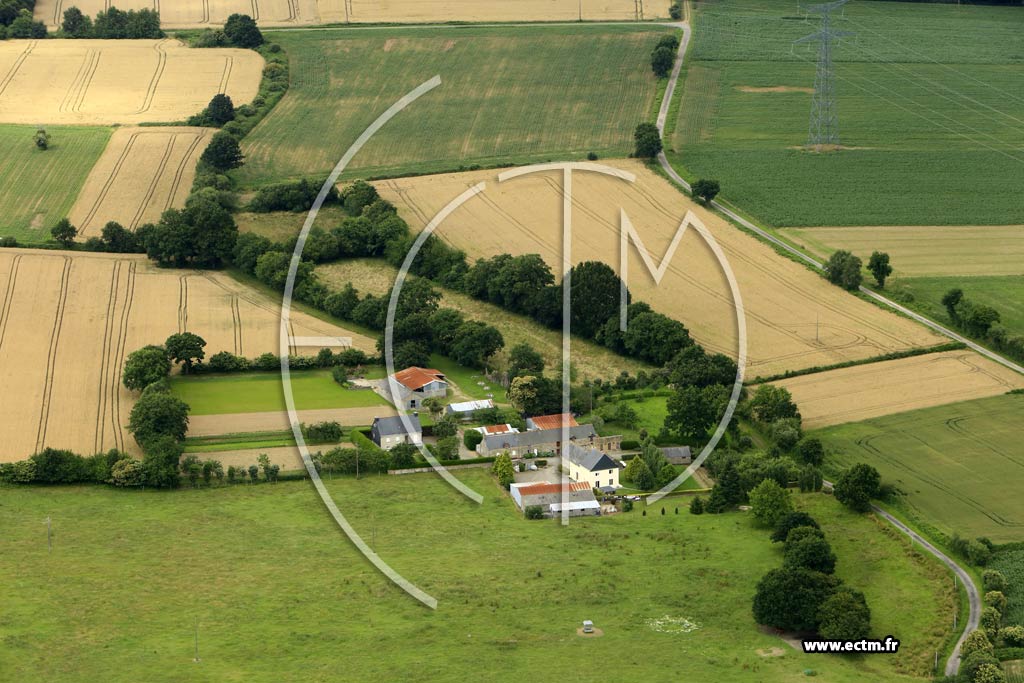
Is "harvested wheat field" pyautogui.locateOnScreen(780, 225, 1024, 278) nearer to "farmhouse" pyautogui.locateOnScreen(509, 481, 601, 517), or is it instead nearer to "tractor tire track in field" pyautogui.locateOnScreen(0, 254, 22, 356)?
"farmhouse" pyautogui.locateOnScreen(509, 481, 601, 517)

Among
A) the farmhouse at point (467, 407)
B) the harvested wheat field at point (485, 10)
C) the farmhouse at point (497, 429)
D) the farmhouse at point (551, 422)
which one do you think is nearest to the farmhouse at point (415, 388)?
the farmhouse at point (467, 407)

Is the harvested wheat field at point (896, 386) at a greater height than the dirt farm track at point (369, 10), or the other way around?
the dirt farm track at point (369, 10)

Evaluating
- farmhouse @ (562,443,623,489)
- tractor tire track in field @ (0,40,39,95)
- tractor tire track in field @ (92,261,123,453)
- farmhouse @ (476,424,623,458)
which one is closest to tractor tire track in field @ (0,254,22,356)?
tractor tire track in field @ (92,261,123,453)

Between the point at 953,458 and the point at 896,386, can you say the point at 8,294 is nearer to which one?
the point at 896,386

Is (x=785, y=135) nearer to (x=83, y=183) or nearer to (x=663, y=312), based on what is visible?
(x=663, y=312)

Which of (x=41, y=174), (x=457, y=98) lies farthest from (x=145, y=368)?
(x=457, y=98)

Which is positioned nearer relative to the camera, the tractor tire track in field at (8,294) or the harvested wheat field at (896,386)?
the harvested wheat field at (896,386)

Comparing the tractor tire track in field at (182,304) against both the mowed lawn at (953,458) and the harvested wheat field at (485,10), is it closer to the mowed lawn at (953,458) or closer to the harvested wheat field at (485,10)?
the mowed lawn at (953,458)
